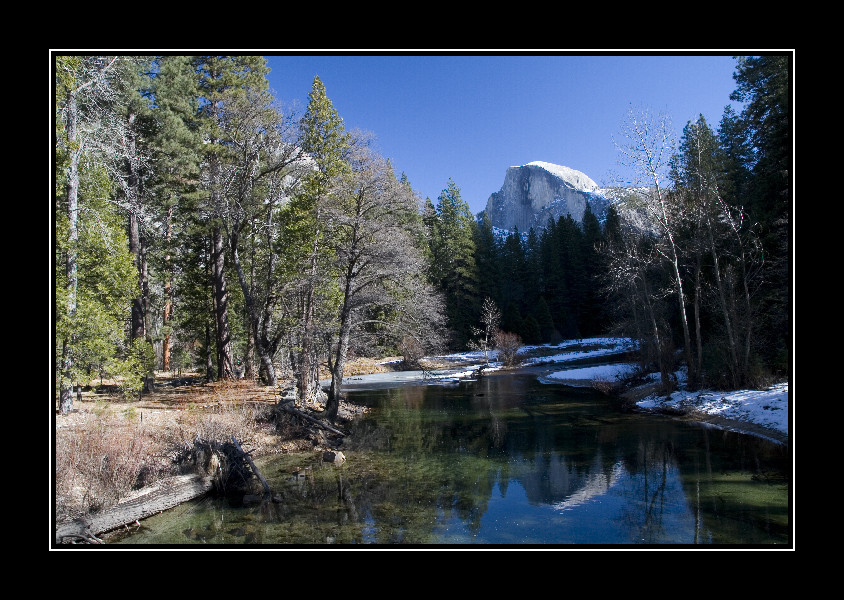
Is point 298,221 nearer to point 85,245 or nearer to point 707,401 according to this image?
point 85,245

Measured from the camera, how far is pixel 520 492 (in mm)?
9133

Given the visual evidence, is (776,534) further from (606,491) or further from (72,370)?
(72,370)

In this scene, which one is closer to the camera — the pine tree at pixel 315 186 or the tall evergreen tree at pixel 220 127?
the pine tree at pixel 315 186

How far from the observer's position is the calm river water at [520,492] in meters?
7.18

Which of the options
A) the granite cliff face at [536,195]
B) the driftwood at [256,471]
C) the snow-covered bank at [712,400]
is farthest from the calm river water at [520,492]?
the granite cliff face at [536,195]

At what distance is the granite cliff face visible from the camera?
13225 cm

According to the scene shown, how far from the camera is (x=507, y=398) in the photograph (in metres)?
21.5

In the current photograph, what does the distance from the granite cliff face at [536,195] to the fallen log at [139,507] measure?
413 ft

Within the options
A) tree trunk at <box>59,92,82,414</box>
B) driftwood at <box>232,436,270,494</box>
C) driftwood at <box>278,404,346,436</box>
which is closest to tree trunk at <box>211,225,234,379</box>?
driftwood at <box>278,404,346,436</box>

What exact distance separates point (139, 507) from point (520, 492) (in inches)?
272

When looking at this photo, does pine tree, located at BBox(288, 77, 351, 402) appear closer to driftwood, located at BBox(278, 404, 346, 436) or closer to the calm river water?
driftwood, located at BBox(278, 404, 346, 436)

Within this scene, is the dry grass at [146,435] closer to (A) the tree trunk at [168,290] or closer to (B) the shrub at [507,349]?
(A) the tree trunk at [168,290]
